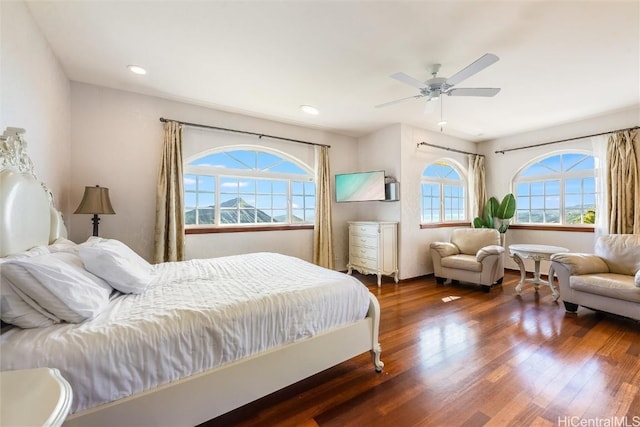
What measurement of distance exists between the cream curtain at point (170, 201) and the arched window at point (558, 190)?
5.82 meters

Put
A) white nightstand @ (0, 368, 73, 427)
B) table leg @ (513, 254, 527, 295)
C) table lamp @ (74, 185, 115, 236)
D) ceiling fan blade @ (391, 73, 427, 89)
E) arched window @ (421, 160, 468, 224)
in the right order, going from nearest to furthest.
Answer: white nightstand @ (0, 368, 73, 427) < ceiling fan blade @ (391, 73, 427, 89) < table lamp @ (74, 185, 115, 236) < table leg @ (513, 254, 527, 295) < arched window @ (421, 160, 468, 224)

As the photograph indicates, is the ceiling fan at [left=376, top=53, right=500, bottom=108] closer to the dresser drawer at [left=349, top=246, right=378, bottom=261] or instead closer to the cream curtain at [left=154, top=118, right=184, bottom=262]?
the dresser drawer at [left=349, top=246, right=378, bottom=261]

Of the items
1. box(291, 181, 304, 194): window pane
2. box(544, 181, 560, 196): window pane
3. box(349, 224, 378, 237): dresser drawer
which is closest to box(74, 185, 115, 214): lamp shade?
box(291, 181, 304, 194): window pane

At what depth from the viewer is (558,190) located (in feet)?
15.1

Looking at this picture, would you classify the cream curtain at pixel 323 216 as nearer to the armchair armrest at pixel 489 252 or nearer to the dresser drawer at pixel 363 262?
the dresser drawer at pixel 363 262

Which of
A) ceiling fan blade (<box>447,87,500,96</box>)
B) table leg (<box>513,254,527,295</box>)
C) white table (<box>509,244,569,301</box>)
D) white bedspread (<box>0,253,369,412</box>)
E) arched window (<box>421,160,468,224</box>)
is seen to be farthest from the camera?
arched window (<box>421,160,468,224</box>)

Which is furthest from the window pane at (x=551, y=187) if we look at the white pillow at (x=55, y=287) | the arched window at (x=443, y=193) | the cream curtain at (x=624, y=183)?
the white pillow at (x=55, y=287)

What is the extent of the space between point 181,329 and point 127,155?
108 inches

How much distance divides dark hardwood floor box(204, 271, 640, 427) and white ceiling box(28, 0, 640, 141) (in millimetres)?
2565

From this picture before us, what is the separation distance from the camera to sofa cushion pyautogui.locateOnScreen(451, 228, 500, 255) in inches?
165

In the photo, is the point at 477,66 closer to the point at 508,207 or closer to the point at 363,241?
the point at 363,241

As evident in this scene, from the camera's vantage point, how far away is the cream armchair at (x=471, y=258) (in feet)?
12.3

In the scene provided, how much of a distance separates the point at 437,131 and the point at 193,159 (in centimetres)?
413

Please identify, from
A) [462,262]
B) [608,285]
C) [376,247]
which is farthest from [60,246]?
[608,285]
